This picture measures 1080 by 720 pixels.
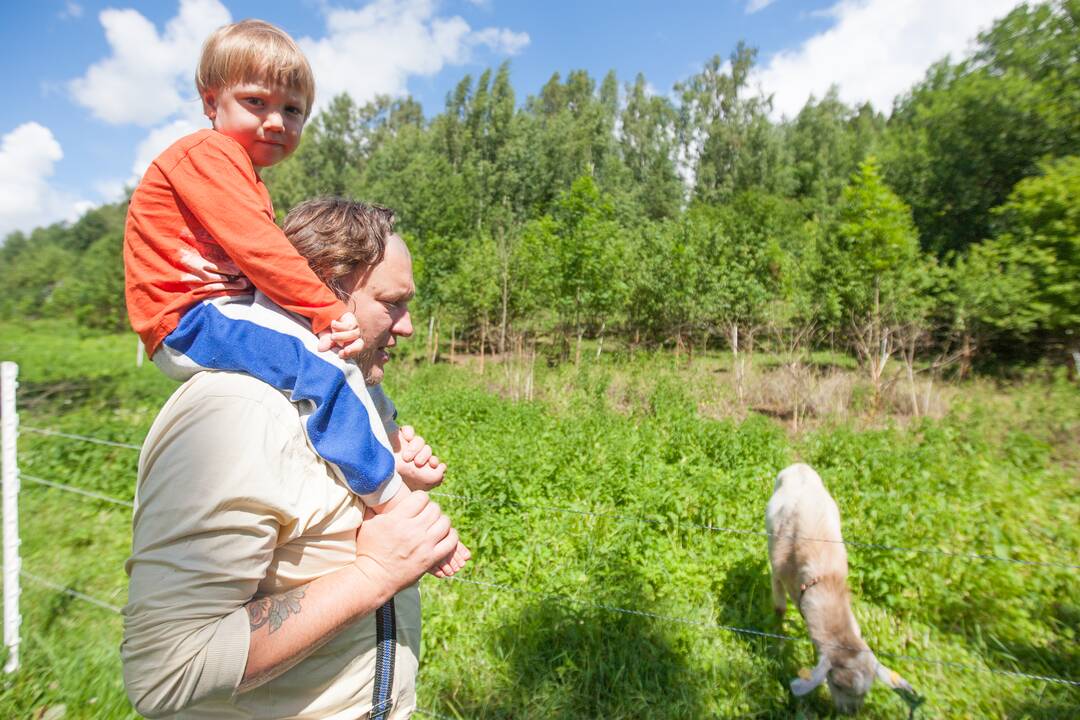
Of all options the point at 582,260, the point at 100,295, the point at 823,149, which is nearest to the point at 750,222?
the point at 582,260

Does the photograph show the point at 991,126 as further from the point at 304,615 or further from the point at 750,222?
the point at 304,615

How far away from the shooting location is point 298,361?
1.08 metres

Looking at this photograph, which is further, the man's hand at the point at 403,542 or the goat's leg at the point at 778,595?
the goat's leg at the point at 778,595

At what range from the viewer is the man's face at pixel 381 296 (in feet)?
4.26

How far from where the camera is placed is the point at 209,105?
58.7 inches

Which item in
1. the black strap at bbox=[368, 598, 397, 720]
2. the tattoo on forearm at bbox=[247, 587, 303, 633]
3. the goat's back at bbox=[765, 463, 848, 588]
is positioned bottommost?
the goat's back at bbox=[765, 463, 848, 588]

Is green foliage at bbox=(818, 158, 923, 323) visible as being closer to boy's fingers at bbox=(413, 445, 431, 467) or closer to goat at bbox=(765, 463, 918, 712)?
goat at bbox=(765, 463, 918, 712)

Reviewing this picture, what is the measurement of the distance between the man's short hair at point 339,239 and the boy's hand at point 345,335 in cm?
14

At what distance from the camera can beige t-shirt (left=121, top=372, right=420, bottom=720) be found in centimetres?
85

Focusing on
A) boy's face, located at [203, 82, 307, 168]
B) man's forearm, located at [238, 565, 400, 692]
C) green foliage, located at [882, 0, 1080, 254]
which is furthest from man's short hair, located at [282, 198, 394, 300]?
green foliage, located at [882, 0, 1080, 254]

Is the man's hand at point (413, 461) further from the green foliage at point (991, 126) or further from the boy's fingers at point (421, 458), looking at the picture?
the green foliage at point (991, 126)

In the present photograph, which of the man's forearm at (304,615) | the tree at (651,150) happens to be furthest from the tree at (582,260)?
the tree at (651,150)

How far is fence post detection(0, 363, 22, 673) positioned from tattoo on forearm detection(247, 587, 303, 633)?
10.9ft

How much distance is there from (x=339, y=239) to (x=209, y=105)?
0.64m
